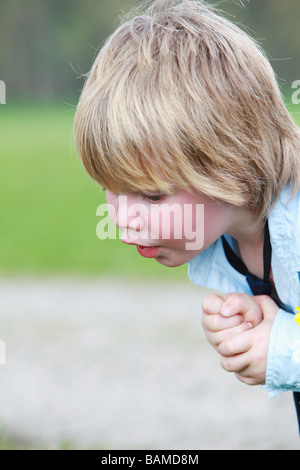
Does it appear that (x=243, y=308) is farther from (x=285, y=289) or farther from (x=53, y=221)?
(x=53, y=221)

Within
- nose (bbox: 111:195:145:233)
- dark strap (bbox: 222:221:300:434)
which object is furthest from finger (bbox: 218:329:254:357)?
nose (bbox: 111:195:145:233)

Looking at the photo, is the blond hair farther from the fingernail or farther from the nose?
the fingernail

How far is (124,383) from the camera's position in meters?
2.17

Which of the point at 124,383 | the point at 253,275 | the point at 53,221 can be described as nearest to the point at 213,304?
the point at 253,275

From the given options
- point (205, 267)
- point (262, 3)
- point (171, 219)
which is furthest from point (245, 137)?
point (262, 3)

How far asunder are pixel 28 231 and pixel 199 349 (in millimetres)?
3267

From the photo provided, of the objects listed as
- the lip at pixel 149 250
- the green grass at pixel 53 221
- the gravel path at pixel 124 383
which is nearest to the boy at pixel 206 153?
the lip at pixel 149 250

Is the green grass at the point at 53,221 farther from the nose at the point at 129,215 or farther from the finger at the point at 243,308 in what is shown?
the finger at the point at 243,308

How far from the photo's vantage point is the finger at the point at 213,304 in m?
1.10

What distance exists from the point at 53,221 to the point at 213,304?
4807mm

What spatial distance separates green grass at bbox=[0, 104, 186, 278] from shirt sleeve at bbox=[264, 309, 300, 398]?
451mm

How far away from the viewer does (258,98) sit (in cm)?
102

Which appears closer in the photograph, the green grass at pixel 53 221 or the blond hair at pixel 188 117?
the blond hair at pixel 188 117

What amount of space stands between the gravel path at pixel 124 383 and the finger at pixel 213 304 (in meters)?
0.73
